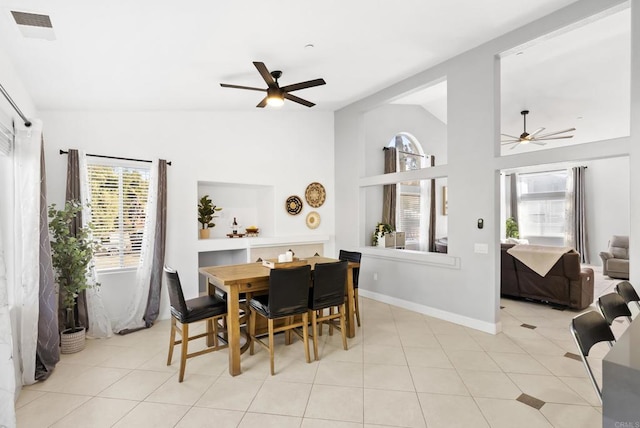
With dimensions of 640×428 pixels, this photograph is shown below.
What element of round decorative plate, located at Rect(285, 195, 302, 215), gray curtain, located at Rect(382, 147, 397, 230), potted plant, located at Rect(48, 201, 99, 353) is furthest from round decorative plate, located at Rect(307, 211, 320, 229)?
potted plant, located at Rect(48, 201, 99, 353)

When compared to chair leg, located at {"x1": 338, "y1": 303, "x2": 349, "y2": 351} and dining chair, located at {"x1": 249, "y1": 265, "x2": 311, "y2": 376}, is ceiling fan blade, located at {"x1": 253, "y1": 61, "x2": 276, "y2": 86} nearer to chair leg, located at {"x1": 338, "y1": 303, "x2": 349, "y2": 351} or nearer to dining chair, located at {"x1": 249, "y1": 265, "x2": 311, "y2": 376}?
dining chair, located at {"x1": 249, "y1": 265, "x2": 311, "y2": 376}

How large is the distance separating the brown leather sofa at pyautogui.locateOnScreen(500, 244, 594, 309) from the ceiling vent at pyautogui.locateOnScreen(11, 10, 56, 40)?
6.04m

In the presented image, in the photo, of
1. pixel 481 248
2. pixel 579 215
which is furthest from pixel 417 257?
pixel 579 215

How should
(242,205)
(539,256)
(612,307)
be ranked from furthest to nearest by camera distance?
1. (242,205)
2. (539,256)
3. (612,307)

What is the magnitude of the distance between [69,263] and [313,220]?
3.60 meters

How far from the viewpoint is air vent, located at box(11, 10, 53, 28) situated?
192 centimetres

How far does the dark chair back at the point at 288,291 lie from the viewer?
2.86 m

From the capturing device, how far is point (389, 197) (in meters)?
6.36

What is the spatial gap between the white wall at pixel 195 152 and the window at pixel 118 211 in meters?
0.21

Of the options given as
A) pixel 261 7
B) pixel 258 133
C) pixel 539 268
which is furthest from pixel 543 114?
pixel 261 7

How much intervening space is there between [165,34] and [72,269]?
253 cm

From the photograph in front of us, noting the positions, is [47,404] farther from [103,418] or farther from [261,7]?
[261,7]

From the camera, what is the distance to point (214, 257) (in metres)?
5.65

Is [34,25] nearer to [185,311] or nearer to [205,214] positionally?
[185,311]
